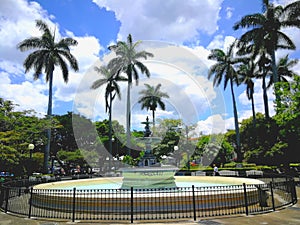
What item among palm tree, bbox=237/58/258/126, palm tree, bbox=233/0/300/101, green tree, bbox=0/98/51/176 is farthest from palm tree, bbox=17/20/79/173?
palm tree, bbox=237/58/258/126

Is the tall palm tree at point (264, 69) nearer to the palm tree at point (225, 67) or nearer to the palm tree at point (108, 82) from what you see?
the palm tree at point (225, 67)

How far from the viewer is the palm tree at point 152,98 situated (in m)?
51.2

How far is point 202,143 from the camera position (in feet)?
162

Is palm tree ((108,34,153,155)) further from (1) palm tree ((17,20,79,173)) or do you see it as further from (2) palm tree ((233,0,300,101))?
(2) palm tree ((233,0,300,101))

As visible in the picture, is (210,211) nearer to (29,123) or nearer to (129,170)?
(129,170)

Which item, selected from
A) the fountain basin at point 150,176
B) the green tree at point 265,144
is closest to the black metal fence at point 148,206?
the fountain basin at point 150,176

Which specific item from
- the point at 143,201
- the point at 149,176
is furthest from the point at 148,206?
the point at 149,176

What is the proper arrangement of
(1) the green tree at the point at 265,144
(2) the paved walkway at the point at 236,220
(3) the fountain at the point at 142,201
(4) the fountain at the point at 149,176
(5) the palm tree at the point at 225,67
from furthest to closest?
1. (5) the palm tree at the point at 225,67
2. (1) the green tree at the point at 265,144
3. (4) the fountain at the point at 149,176
4. (3) the fountain at the point at 142,201
5. (2) the paved walkway at the point at 236,220

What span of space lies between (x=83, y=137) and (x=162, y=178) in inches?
1469

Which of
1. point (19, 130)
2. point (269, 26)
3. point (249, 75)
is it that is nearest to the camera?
point (19, 130)

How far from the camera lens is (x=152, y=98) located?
51.5 m

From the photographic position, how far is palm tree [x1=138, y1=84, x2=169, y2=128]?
51.2m

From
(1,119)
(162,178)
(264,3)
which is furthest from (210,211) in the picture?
(264,3)

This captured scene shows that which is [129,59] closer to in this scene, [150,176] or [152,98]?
[152,98]
